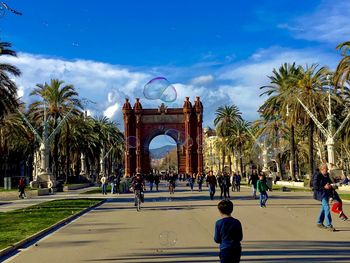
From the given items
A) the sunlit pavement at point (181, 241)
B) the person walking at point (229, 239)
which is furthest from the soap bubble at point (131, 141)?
the person walking at point (229, 239)

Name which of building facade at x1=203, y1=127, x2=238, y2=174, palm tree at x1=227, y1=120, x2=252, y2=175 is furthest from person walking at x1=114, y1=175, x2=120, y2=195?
palm tree at x1=227, y1=120, x2=252, y2=175

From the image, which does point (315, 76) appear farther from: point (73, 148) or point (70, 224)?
point (73, 148)

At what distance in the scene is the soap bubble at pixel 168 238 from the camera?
10467mm

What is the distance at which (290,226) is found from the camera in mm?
13242

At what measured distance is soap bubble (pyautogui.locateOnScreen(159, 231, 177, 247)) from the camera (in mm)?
10467

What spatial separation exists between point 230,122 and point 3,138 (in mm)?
35579

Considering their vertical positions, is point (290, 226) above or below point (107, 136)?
below

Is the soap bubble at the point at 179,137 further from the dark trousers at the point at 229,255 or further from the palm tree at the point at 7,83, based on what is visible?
the dark trousers at the point at 229,255

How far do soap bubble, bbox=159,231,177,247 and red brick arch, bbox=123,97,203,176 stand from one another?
268 feet

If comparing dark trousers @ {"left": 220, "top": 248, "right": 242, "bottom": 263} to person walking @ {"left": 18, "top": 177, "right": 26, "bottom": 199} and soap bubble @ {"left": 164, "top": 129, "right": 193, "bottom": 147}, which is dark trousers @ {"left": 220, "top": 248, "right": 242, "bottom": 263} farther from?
soap bubble @ {"left": 164, "top": 129, "right": 193, "bottom": 147}

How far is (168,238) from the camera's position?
11.4 metres

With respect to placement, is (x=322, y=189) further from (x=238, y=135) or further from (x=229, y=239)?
(x=238, y=135)

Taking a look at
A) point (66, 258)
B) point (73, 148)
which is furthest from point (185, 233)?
point (73, 148)

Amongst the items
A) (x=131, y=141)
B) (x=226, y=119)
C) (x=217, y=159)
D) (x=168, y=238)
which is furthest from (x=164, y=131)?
(x=168, y=238)
